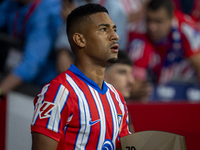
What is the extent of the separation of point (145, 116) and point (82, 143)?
59.9 inches

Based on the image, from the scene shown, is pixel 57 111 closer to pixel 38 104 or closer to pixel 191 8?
pixel 38 104

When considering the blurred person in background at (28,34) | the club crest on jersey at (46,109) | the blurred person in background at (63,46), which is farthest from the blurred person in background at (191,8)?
the club crest on jersey at (46,109)

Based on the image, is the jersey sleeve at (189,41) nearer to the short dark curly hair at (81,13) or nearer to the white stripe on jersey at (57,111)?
the short dark curly hair at (81,13)

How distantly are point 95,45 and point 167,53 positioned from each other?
8.13 ft

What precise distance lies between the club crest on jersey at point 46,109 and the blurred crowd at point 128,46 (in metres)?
1.43

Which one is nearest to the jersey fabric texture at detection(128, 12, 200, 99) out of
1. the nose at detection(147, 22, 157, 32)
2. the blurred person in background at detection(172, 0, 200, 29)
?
the nose at detection(147, 22, 157, 32)

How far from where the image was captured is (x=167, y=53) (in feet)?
Answer: 12.3

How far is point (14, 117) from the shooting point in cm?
258

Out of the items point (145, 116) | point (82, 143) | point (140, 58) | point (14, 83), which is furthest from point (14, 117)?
point (140, 58)

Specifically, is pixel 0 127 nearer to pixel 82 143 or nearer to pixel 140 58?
pixel 82 143

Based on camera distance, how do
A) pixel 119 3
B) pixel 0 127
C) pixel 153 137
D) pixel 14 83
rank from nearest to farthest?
pixel 153 137
pixel 0 127
pixel 14 83
pixel 119 3

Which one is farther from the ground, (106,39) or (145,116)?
(106,39)

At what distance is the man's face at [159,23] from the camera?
11.8 feet

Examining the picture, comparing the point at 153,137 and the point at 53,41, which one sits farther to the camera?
the point at 53,41
